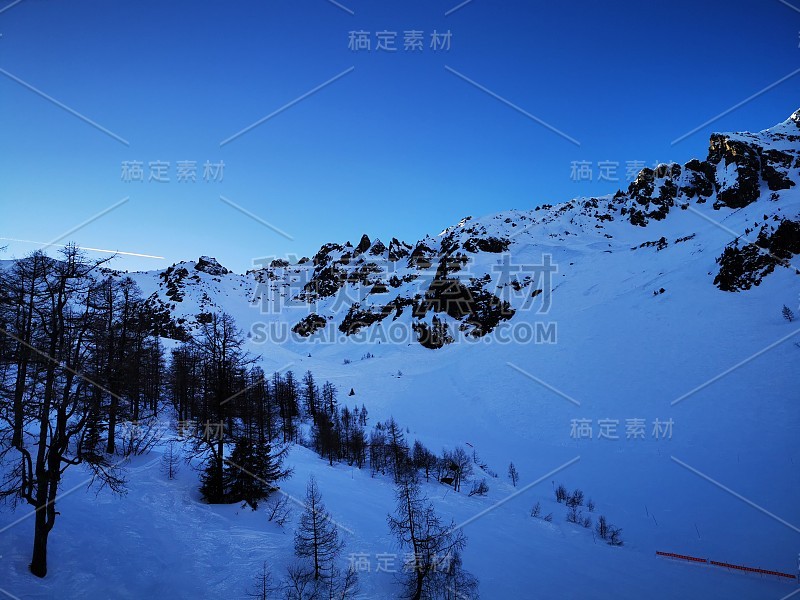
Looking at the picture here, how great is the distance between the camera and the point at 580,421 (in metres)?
36.8

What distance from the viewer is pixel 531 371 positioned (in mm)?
50562

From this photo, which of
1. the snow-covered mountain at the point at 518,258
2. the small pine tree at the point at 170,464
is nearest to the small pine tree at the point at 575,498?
the small pine tree at the point at 170,464

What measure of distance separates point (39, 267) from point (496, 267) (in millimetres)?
107489

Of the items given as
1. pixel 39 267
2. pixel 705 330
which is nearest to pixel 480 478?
pixel 39 267

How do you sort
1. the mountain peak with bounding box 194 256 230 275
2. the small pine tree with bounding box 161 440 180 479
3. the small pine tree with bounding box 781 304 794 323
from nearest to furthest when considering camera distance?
the small pine tree with bounding box 161 440 180 479 → the small pine tree with bounding box 781 304 794 323 → the mountain peak with bounding box 194 256 230 275

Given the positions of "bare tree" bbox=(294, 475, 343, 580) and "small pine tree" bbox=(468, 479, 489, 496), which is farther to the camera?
"small pine tree" bbox=(468, 479, 489, 496)

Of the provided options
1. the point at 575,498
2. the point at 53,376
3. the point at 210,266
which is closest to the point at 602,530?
the point at 575,498

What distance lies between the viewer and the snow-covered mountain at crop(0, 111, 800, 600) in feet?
41.6

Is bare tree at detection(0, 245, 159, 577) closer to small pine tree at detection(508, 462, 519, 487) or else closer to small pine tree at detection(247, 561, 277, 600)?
small pine tree at detection(247, 561, 277, 600)

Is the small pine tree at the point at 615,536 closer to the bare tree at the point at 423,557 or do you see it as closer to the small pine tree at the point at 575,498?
the small pine tree at the point at 575,498

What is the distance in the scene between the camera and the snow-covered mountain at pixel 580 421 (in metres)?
12.7

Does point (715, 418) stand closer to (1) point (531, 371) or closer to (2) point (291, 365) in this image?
(1) point (531, 371)

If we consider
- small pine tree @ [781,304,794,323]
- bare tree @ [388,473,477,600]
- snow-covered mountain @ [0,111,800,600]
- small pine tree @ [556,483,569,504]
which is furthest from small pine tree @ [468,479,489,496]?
small pine tree @ [781,304,794,323]

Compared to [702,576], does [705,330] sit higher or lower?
higher
